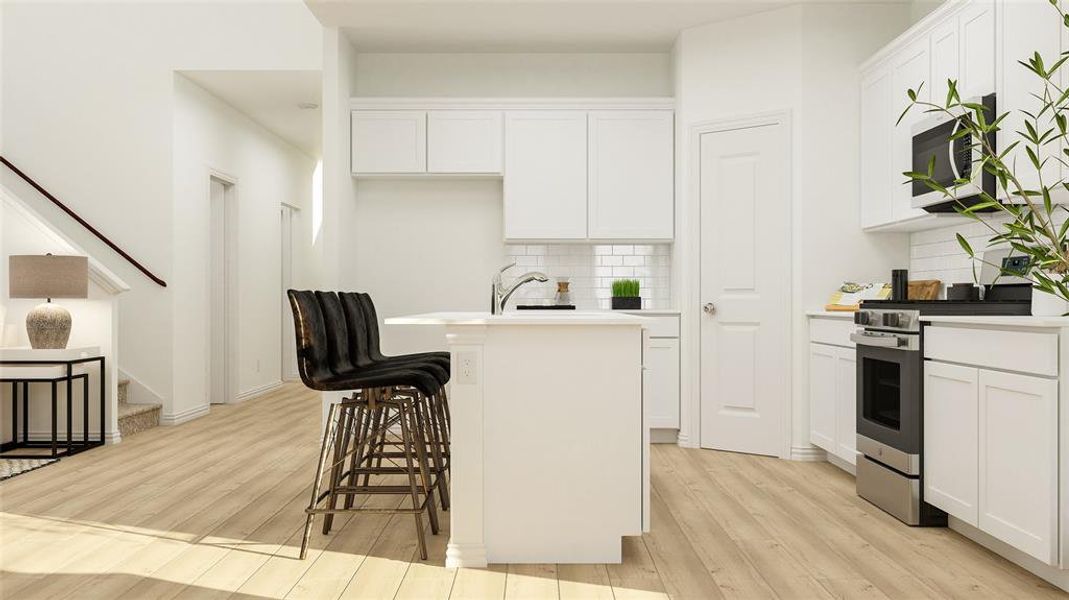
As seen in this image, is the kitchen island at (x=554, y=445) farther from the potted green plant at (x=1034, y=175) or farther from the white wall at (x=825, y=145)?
the white wall at (x=825, y=145)

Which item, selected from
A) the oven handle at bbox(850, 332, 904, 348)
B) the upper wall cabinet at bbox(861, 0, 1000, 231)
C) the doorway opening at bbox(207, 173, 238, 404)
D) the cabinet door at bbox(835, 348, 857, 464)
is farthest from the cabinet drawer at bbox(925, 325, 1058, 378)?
the doorway opening at bbox(207, 173, 238, 404)

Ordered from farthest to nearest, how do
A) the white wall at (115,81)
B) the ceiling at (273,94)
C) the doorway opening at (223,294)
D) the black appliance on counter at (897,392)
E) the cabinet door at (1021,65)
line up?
the doorway opening at (223,294) → the ceiling at (273,94) → the white wall at (115,81) → the black appliance on counter at (897,392) → the cabinet door at (1021,65)

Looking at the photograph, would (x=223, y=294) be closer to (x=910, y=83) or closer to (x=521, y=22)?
(x=521, y=22)

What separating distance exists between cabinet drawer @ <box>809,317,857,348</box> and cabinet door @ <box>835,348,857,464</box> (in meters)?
0.06

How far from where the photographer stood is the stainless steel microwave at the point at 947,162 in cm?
352

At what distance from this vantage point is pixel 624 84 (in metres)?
5.82

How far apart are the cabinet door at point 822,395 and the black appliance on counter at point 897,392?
19.9 inches

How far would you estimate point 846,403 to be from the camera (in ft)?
14.0

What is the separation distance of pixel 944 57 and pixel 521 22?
2554 millimetres

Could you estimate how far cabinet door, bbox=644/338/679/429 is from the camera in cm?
535

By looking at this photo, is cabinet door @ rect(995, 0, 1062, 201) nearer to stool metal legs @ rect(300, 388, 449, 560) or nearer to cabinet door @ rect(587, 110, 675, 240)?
cabinet door @ rect(587, 110, 675, 240)

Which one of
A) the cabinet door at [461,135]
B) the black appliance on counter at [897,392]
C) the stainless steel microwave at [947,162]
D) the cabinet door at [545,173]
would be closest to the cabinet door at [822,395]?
the black appliance on counter at [897,392]

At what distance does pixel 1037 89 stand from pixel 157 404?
19.4 feet

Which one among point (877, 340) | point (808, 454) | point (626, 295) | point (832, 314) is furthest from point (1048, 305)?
point (626, 295)
